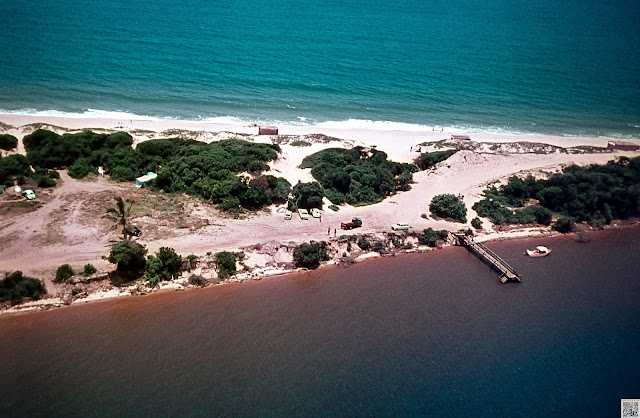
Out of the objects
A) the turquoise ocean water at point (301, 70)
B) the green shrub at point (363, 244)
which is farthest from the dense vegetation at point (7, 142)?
the green shrub at point (363, 244)

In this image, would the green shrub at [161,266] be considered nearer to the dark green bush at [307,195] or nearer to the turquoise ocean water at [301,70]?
the dark green bush at [307,195]

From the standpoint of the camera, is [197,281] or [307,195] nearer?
[197,281]

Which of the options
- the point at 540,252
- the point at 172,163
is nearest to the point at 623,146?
the point at 540,252

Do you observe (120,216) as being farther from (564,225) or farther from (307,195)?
(564,225)

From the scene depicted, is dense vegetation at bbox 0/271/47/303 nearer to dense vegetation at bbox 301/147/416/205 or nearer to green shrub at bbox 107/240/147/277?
green shrub at bbox 107/240/147/277

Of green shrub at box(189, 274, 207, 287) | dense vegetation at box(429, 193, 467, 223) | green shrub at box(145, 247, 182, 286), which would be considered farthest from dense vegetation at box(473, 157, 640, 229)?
green shrub at box(145, 247, 182, 286)
